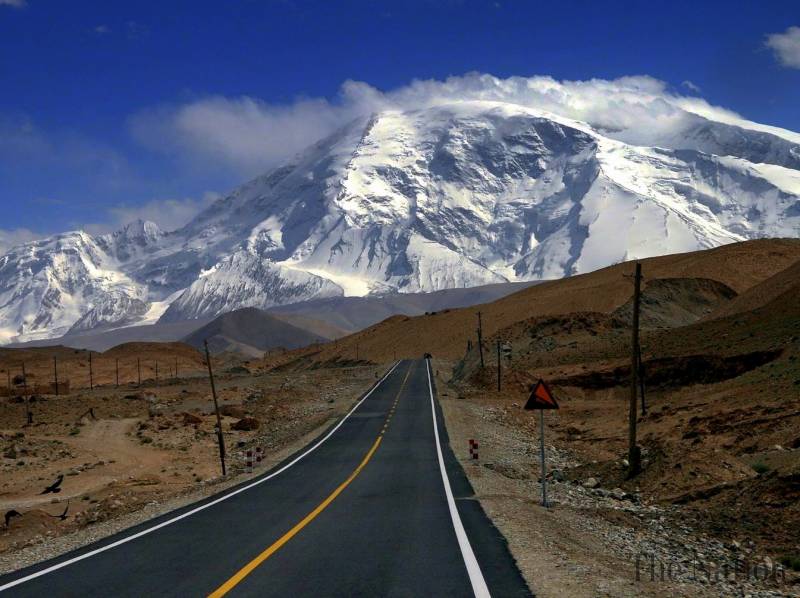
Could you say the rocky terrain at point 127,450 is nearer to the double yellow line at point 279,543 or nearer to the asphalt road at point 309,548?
the asphalt road at point 309,548

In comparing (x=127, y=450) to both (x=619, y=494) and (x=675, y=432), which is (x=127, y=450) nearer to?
(x=675, y=432)

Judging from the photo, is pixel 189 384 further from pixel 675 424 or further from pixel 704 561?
pixel 704 561

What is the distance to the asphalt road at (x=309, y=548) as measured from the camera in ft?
36.7

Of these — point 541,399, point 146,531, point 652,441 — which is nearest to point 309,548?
point 146,531

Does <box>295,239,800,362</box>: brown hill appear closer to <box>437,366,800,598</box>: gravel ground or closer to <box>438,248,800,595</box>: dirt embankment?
<box>438,248,800,595</box>: dirt embankment

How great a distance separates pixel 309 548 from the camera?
544 inches

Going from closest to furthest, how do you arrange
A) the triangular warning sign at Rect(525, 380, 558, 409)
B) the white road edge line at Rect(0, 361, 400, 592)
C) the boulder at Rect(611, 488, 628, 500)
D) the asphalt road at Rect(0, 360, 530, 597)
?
the asphalt road at Rect(0, 360, 530, 597)
the white road edge line at Rect(0, 361, 400, 592)
the triangular warning sign at Rect(525, 380, 558, 409)
the boulder at Rect(611, 488, 628, 500)

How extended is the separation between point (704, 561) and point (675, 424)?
26.8m

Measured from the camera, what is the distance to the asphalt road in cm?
1117

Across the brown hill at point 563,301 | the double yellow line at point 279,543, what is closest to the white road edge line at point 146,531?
the double yellow line at point 279,543

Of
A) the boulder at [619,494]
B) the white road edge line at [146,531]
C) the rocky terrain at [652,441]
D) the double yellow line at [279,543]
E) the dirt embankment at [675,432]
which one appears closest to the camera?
the double yellow line at [279,543]

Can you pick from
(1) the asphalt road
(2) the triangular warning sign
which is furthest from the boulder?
(2) the triangular warning sign

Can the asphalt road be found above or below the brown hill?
below

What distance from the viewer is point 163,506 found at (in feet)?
73.6
